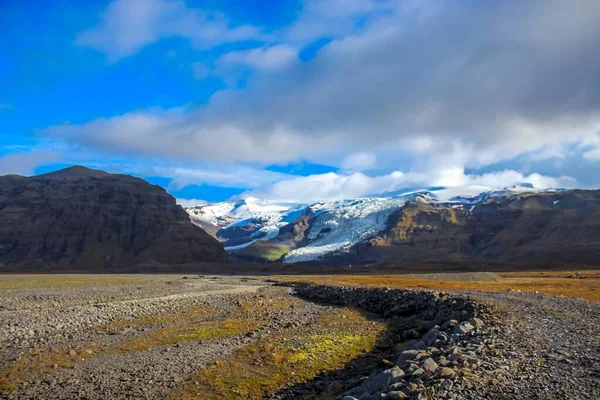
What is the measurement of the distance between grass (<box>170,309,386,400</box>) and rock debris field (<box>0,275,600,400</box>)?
66 mm

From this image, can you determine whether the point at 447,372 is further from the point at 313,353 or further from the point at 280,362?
the point at 313,353

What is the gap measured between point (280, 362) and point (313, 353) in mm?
2136

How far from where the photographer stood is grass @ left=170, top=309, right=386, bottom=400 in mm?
18484

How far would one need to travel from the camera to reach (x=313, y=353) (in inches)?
920

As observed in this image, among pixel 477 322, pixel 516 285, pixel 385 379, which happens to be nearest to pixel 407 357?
pixel 385 379

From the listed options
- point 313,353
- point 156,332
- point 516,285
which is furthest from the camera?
point 516,285

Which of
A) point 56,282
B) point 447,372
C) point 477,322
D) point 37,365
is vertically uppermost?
point 477,322

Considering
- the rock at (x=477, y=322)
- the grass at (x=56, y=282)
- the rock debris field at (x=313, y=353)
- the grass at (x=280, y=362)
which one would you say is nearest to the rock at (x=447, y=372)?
the rock debris field at (x=313, y=353)

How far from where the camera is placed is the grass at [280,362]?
728 inches

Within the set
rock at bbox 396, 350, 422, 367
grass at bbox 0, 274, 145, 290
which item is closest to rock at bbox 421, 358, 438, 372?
rock at bbox 396, 350, 422, 367

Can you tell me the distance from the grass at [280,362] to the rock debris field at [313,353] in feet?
0.22

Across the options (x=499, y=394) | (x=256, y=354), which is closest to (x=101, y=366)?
(x=256, y=354)

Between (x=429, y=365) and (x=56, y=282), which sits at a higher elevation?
(x=429, y=365)

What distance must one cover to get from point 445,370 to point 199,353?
12.8 meters
